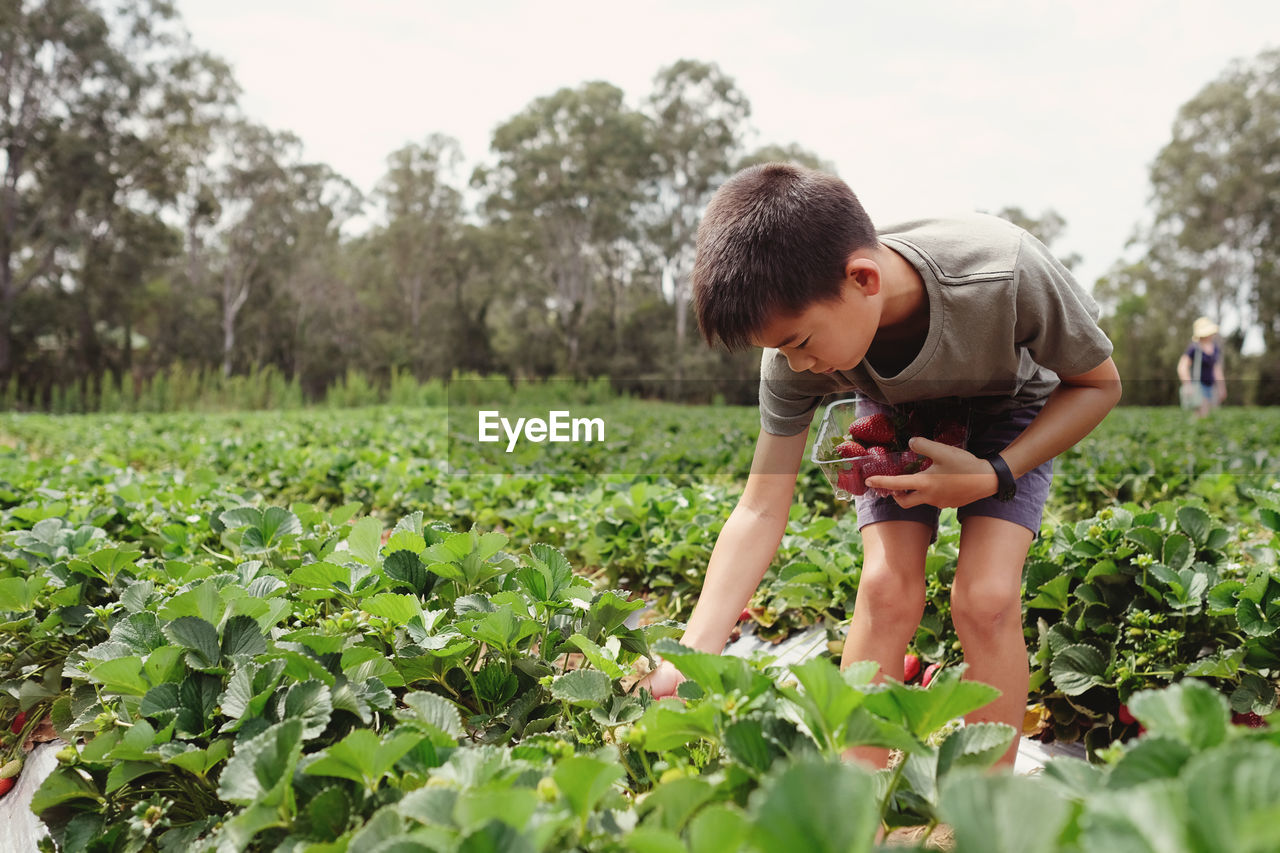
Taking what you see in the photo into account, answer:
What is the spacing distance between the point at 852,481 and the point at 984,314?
44cm

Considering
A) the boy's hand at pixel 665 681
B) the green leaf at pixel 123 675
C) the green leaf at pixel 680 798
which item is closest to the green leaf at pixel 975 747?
the green leaf at pixel 680 798

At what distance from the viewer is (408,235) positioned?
36.9 meters

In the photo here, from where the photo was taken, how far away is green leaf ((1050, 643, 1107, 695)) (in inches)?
78.1

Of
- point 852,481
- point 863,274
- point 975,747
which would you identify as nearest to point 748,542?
point 852,481

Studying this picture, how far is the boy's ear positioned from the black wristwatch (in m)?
0.45

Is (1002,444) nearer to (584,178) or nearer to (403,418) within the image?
(403,418)

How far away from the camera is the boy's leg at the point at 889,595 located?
188 cm

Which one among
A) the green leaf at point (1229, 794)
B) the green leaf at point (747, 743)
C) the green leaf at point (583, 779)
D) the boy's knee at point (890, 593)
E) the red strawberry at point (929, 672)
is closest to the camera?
the green leaf at point (1229, 794)

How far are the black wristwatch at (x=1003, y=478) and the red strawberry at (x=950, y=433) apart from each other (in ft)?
0.59

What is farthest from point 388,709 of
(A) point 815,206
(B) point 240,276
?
(B) point 240,276

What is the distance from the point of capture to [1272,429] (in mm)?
9695

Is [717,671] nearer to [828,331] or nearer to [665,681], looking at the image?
[665,681]

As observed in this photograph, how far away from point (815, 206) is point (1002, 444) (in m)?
0.82

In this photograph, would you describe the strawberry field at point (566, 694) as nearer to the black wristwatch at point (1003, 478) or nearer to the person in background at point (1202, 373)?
the black wristwatch at point (1003, 478)
